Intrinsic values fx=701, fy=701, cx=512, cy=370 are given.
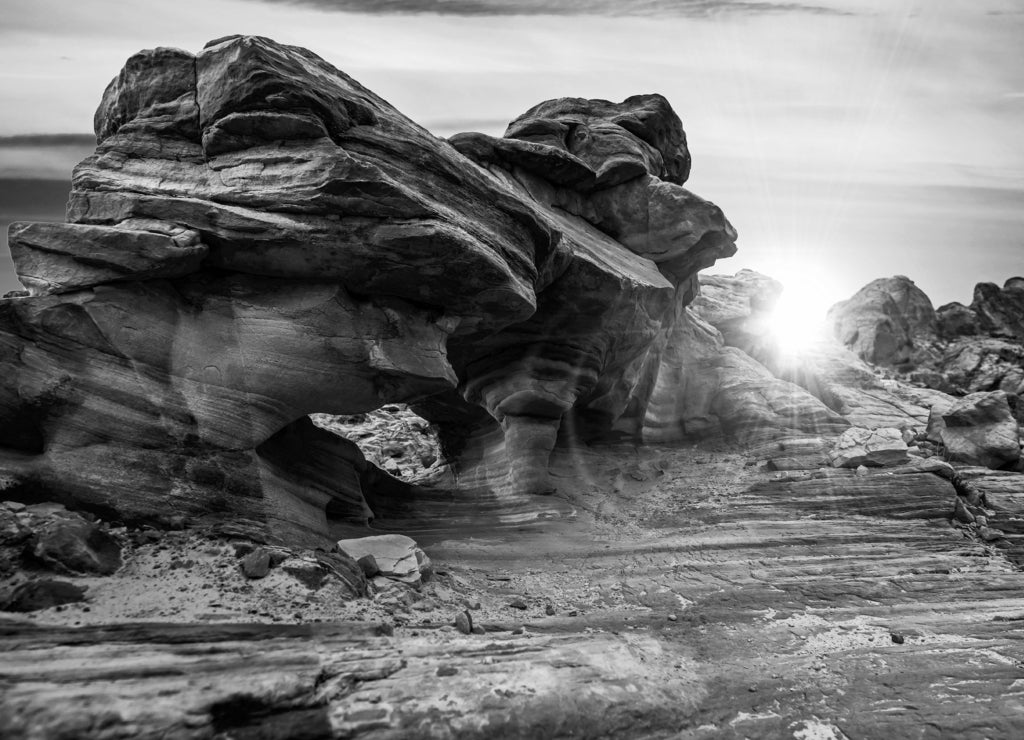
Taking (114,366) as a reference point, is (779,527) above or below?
below

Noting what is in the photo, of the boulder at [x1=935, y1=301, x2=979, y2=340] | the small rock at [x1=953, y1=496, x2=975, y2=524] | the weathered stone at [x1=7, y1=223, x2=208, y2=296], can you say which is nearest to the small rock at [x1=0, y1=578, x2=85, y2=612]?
the weathered stone at [x1=7, y1=223, x2=208, y2=296]

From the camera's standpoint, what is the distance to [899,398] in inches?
1056

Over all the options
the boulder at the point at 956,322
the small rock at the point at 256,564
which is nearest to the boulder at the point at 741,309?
the boulder at the point at 956,322

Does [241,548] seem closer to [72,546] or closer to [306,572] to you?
[306,572]

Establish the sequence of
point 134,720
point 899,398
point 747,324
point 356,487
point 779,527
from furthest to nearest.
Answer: point 747,324 → point 899,398 → point 779,527 → point 356,487 → point 134,720

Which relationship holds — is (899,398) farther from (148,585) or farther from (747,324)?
(148,585)

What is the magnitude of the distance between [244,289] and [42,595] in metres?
5.83

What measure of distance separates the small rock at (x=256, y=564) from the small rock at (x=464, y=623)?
8.95 feet

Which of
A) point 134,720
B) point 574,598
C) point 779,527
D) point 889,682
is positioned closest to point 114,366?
point 134,720

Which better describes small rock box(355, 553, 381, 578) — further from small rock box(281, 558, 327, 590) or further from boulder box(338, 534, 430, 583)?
small rock box(281, 558, 327, 590)

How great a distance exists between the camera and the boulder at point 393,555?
11.1m

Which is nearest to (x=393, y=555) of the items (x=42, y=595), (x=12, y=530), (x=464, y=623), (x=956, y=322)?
(x=464, y=623)

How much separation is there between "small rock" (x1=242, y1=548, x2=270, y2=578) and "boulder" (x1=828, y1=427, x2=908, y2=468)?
15131 millimetres

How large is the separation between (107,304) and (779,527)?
1446cm
